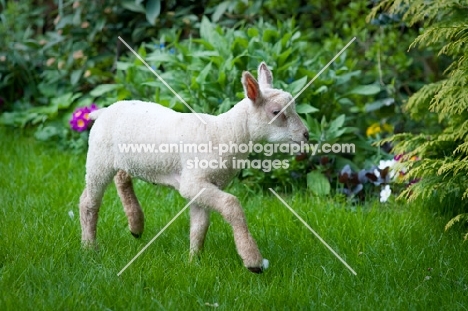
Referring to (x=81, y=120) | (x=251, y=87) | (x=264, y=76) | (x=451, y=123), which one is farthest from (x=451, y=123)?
(x=81, y=120)

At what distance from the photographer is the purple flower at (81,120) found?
586cm

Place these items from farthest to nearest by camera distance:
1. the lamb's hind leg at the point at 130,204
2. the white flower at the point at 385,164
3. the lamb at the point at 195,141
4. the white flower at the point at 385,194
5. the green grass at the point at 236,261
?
the white flower at the point at 385,164 < the white flower at the point at 385,194 < the lamb's hind leg at the point at 130,204 < the lamb at the point at 195,141 < the green grass at the point at 236,261

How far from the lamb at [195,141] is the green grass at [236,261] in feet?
0.60

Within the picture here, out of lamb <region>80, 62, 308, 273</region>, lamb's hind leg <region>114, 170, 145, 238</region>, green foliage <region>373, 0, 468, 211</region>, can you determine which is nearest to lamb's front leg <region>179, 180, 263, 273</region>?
lamb <region>80, 62, 308, 273</region>

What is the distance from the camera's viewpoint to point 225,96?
16.8 ft

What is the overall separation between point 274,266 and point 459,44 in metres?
1.56

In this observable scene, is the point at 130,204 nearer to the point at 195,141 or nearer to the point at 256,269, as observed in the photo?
the point at 195,141

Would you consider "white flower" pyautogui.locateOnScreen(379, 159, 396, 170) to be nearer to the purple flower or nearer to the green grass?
the green grass

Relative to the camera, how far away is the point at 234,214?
10.5 ft

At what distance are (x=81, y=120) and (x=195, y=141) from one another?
9.04 ft

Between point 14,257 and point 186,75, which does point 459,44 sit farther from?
point 14,257

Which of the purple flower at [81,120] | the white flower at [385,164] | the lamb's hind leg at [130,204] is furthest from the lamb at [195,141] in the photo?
the purple flower at [81,120]

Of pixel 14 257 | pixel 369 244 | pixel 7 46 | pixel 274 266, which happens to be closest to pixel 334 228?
pixel 369 244

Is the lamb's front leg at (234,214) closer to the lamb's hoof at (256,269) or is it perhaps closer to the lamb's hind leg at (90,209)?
the lamb's hoof at (256,269)
